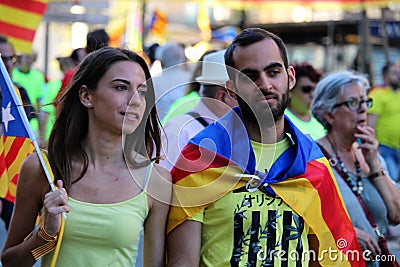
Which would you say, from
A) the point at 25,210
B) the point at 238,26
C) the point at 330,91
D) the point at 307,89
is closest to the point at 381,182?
the point at 330,91

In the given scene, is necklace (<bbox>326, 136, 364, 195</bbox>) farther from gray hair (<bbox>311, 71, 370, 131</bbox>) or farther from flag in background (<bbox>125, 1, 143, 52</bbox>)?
flag in background (<bbox>125, 1, 143, 52</bbox>)

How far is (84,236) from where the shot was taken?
3.26 metres

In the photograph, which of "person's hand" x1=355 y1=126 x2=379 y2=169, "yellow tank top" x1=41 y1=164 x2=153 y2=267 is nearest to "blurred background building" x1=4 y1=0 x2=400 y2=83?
"person's hand" x1=355 y1=126 x2=379 y2=169

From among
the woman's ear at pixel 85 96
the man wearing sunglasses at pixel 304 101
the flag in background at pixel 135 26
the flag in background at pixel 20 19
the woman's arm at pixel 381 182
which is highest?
the flag in background at pixel 135 26

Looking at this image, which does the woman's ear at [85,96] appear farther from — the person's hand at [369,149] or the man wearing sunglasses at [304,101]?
the man wearing sunglasses at [304,101]

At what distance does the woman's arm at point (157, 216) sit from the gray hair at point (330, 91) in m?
1.91

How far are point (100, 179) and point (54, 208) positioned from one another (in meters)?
0.35

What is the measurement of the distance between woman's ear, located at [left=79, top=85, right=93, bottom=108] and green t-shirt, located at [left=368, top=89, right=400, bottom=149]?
7.68 metres

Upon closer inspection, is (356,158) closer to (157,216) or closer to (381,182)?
(381,182)

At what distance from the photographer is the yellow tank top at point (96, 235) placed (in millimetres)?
3258

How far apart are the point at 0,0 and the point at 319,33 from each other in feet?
64.9

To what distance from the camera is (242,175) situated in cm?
329

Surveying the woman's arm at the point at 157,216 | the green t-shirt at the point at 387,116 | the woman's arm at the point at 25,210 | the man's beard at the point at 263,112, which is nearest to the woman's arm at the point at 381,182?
the man's beard at the point at 263,112

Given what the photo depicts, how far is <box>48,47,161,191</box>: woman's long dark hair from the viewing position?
11.5 ft
